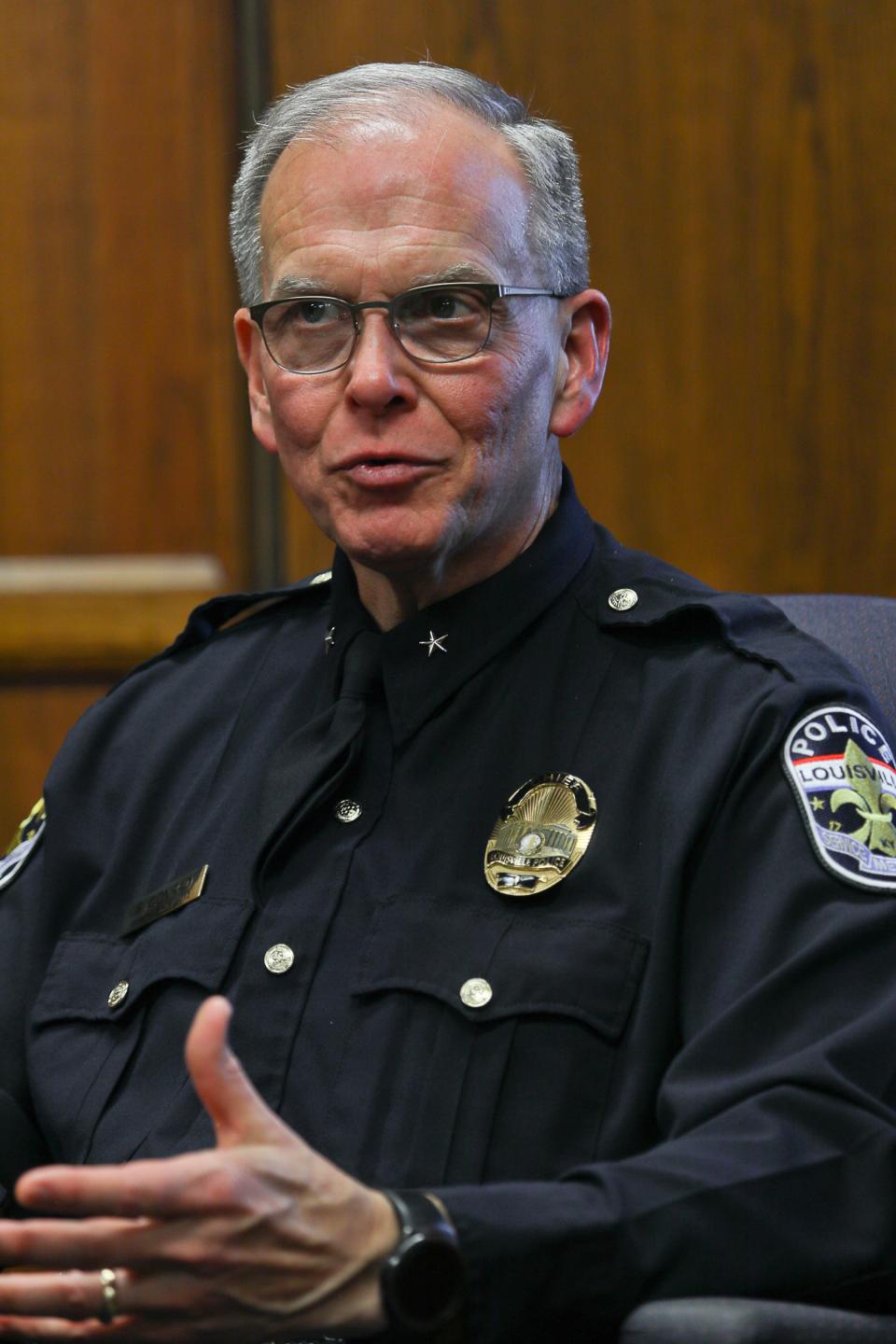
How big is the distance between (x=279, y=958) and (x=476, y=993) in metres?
0.17

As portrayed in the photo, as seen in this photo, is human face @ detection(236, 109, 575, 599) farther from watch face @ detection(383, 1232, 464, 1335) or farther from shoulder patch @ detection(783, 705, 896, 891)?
watch face @ detection(383, 1232, 464, 1335)

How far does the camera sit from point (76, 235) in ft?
7.82

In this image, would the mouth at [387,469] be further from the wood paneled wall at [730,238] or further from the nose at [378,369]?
the wood paneled wall at [730,238]

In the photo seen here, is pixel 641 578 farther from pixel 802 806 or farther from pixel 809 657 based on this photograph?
pixel 802 806

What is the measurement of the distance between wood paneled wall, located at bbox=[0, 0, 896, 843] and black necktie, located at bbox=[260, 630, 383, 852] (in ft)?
3.21

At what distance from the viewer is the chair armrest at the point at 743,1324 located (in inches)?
36.4

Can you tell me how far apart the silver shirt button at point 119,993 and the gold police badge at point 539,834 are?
1.08ft

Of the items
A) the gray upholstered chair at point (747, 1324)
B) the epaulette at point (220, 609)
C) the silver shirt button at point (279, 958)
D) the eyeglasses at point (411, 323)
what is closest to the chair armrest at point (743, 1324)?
the gray upholstered chair at point (747, 1324)

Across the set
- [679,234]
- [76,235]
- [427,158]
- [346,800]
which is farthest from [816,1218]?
[76,235]

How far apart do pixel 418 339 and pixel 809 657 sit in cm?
40

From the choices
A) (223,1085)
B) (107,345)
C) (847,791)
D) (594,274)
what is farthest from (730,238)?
(223,1085)

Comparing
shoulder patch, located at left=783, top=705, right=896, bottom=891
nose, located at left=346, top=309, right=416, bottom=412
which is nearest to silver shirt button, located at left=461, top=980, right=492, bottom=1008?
shoulder patch, located at left=783, top=705, right=896, bottom=891

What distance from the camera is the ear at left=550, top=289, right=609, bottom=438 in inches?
58.9

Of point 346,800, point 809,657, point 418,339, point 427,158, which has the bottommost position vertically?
point 346,800
